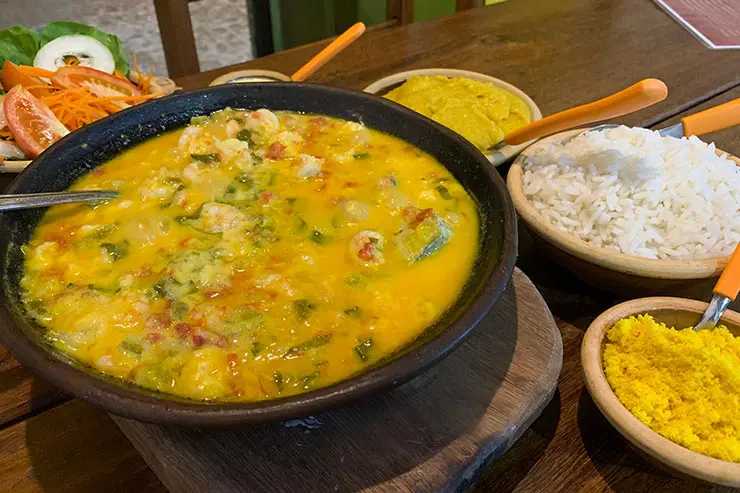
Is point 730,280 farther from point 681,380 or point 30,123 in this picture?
point 30,123

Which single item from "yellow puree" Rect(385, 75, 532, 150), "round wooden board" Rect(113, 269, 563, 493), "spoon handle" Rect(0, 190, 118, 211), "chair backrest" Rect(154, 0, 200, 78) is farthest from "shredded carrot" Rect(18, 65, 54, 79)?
"round wooden board" Rect(113, 269, 563, 493)

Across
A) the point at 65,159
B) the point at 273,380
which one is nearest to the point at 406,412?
A: the point at 273,380

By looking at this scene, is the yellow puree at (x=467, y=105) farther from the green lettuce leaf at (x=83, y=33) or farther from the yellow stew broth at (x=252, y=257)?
the green lettuce leaf at (x=83, y=33)

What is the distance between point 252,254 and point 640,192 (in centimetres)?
108

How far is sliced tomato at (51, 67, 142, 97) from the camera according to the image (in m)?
2.41

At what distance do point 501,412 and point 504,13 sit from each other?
2.71 m

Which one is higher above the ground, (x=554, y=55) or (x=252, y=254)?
(x=252, y=254)

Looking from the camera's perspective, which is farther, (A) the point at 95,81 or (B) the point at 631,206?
(A) the point at 95,81

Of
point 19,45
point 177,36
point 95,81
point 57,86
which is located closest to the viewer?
point 57,86

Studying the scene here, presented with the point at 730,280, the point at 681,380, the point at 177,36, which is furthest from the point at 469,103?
the point at 177,36

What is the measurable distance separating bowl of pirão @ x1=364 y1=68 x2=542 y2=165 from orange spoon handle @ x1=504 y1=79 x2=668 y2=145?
89mm

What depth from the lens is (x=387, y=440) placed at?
120cm

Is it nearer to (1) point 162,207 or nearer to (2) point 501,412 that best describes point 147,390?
(1) point 162,207

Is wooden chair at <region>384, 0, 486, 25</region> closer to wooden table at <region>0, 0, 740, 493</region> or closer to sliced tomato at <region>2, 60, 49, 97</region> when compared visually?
wooden table at <region>0, 0, 740, 493</region>
